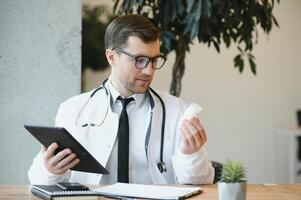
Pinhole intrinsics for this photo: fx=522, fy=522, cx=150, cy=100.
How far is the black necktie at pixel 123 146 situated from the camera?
6.93 feet

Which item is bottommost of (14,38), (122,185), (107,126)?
(122,185)

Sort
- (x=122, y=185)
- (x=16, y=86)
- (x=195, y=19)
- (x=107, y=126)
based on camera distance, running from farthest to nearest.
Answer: (x=195, y=19), (x=16, y=86), (x=107, y=126), (x=122, y=185)

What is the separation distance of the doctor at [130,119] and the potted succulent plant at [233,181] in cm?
52

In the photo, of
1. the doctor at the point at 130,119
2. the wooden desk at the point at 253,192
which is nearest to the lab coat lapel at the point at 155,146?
the doctor at the point at 130,119

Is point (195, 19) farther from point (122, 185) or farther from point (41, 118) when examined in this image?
point (122, 185)

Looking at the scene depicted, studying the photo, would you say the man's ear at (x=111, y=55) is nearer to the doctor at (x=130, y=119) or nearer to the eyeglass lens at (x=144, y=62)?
the doctor at (x=130, y=119)

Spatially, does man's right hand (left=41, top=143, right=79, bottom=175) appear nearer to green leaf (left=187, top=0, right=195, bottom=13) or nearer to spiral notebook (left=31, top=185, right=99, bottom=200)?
spiral notebook (left=31, top=185, right=99, bottom=200)

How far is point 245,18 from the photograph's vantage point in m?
3.17

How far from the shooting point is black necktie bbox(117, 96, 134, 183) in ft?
6.93

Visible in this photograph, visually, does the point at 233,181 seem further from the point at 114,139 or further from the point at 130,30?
the point at 130,30

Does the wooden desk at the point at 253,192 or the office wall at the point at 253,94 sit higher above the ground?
the office wall at the point at 253,94

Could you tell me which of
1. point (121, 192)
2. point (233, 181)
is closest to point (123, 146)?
point (121, 192)

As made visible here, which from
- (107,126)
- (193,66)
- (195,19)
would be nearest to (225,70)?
(193,66)

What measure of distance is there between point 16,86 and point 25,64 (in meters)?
0.12
